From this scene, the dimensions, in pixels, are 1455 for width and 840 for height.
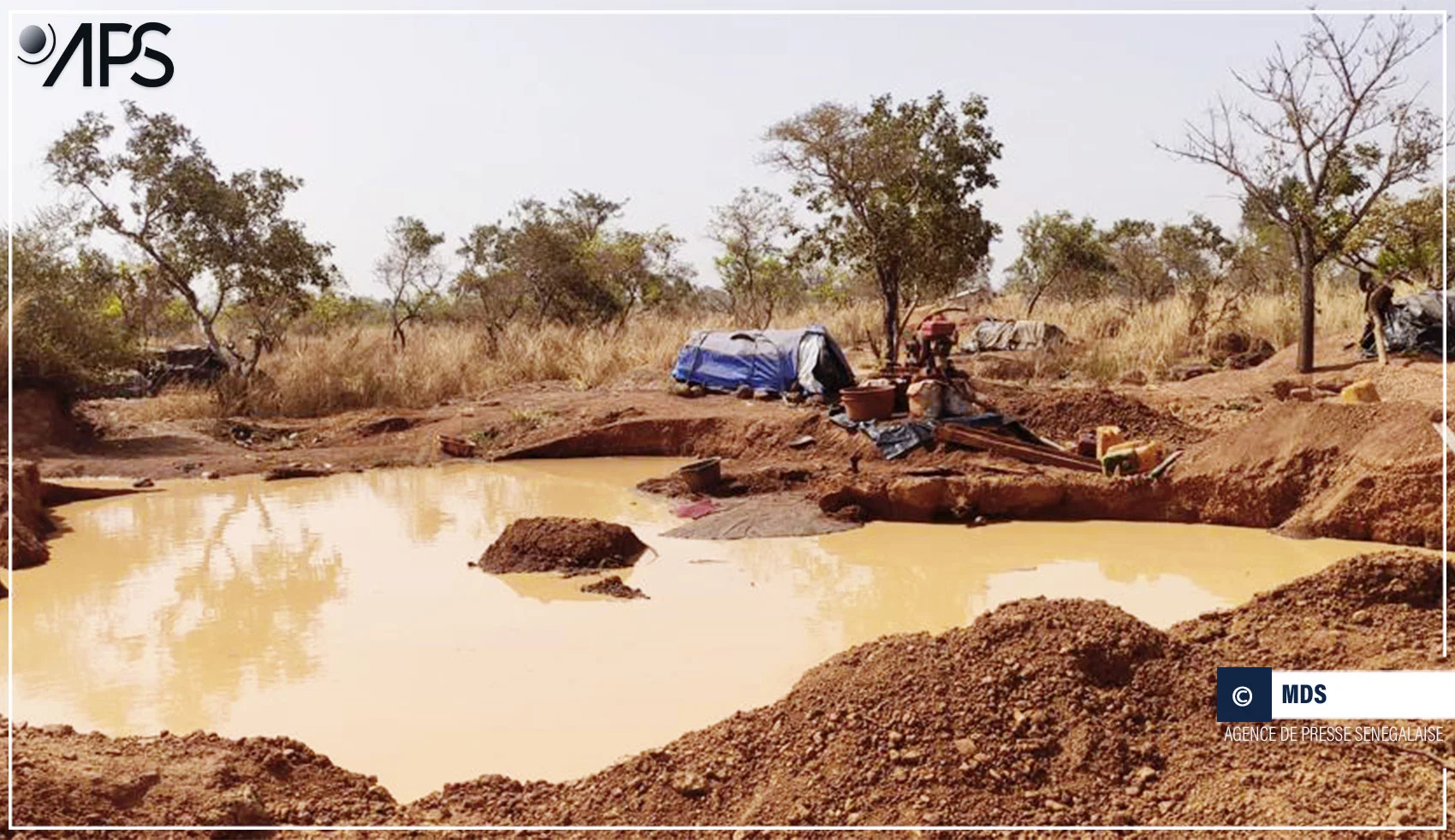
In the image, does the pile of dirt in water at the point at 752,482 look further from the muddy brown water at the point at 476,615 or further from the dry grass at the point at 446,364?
the dry grass at the point at 446,364

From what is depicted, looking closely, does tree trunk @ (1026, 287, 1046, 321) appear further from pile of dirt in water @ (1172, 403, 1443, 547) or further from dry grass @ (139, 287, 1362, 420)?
pile of dirt in water @ (1172, 403, 1443, 547)

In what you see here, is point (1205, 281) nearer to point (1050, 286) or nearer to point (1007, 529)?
point (1050, 286)

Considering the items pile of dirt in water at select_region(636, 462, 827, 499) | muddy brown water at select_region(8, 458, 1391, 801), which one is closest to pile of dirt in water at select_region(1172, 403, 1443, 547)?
muddy brown water at select_region(8, 458, 1391, 801)

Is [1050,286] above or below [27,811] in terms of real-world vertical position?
above

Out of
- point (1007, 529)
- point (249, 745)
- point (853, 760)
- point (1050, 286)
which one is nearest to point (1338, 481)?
point (1007, 529)

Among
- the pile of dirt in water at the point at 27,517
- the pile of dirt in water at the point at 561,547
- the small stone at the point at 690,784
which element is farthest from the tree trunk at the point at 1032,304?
the small stone at the point at 690,784

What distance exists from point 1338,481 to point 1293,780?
5.15m

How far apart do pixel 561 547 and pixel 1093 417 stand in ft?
20.0

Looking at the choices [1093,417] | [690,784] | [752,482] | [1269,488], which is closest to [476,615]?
[690,784]

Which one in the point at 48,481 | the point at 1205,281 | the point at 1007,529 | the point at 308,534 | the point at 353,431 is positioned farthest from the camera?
the point at 1205,281

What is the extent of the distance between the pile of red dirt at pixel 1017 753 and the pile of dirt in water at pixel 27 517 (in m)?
5.63

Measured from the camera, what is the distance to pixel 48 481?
10.7 metres

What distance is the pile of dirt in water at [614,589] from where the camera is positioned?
22.7ft

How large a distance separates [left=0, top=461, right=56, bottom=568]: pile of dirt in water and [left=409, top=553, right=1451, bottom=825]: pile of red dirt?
5.63 meters
